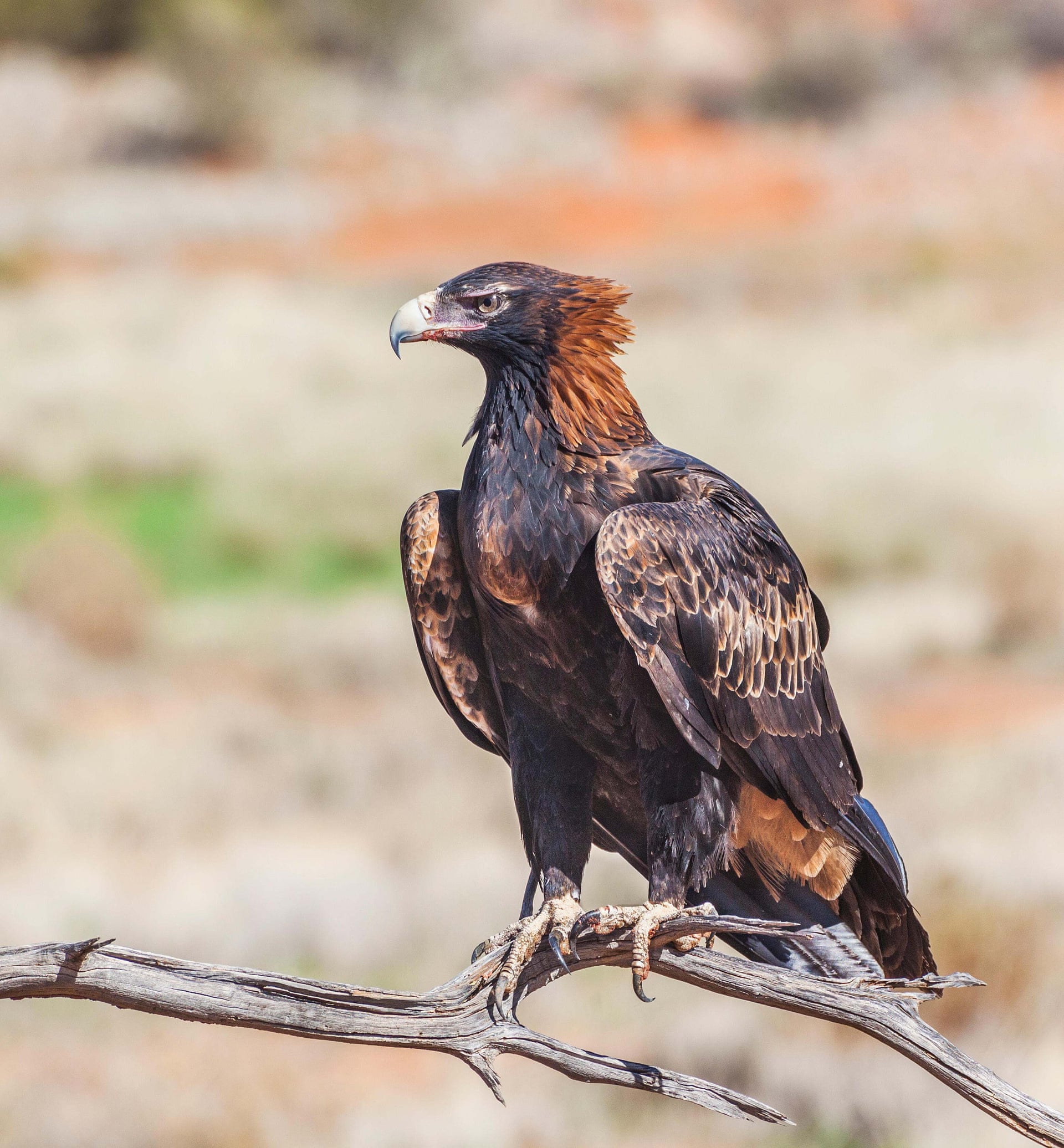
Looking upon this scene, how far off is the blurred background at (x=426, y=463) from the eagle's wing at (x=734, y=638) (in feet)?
20.4

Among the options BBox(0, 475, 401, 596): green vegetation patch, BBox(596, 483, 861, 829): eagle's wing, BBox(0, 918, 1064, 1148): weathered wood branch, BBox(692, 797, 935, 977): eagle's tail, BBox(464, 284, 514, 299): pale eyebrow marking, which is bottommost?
BBox(0, 918, 1064, 1148): weathered wood branch

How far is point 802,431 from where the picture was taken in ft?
98.9

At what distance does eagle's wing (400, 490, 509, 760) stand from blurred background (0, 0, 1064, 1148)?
242 inches

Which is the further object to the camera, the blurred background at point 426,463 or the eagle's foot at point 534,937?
the blurred background at point 426,463

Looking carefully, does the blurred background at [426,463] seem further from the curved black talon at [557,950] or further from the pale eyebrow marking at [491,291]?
the pale eyebrow marking at [491,291]

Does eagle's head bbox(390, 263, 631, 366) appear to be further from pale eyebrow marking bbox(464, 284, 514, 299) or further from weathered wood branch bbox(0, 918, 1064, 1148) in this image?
weathered wood branch bbox(0, 918, 1064, 1148)

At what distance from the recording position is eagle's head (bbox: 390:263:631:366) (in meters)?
4.22

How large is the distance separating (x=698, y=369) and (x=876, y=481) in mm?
7057

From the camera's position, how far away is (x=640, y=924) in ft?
12.8

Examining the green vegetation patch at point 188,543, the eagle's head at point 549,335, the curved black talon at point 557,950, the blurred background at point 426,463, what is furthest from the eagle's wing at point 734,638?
the green vegetation patch at point 188,543

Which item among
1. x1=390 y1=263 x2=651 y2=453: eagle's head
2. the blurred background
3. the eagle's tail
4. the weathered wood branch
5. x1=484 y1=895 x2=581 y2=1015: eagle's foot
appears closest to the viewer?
the weathered wood branch

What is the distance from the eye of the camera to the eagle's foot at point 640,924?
390cm

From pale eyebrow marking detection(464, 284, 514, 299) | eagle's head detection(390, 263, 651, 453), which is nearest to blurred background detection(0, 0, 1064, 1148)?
eagle's head detection(390, 263, 651, 453)

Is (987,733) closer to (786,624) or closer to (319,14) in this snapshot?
(786,624)
